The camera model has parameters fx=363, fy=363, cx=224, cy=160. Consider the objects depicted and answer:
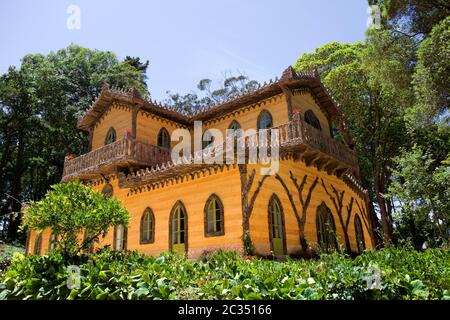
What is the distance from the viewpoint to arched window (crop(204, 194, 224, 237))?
13.3 m

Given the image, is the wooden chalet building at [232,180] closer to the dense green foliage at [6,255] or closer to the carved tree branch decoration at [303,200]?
the carved tree branch decoration at [303,200]

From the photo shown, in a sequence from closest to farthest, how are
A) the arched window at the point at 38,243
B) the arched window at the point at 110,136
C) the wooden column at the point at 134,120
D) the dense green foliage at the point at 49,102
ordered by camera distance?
the wooden column at the point at 134,120, the arched window at the point at 110,136, the arched window at the point at 38,243, the dense green foliage at the point at 49,102

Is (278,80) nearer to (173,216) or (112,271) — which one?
(173,216)

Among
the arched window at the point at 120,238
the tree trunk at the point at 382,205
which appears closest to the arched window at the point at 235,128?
the arched window at the point at 120,238

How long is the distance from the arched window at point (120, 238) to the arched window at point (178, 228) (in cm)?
335

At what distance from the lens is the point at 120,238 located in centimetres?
1758

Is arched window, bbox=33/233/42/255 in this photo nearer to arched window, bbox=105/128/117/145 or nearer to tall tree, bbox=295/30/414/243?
arched window, bbox=105/128/117/145

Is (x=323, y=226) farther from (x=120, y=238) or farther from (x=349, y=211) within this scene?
(x=120, y=238)

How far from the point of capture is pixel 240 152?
12.9 metres

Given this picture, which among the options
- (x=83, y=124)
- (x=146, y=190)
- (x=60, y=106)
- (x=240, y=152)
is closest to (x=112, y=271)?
(x=240, y=152)

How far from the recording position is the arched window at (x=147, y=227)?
Answer: 16.0 m

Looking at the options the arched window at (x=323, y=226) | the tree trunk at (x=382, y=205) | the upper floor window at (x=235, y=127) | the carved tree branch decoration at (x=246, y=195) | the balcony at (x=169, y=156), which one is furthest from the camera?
the tree trunk at (x=382, y=205)

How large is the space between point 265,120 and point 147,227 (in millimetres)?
7485
